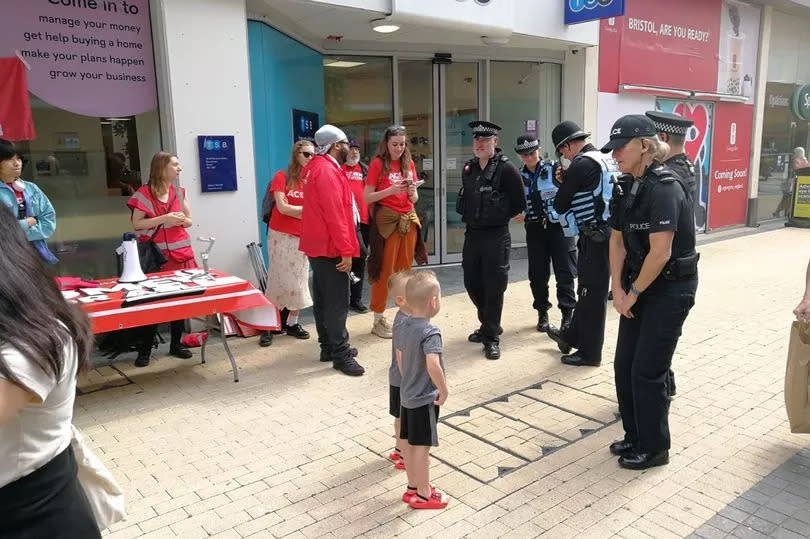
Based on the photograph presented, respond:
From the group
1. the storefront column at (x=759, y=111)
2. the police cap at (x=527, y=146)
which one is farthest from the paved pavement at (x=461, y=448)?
the storefront column at (x=759, y=111)

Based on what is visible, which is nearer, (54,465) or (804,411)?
(54,465)

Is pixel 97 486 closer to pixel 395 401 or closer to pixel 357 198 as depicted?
pixel 395 401

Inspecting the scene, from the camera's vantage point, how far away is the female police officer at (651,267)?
3113mm

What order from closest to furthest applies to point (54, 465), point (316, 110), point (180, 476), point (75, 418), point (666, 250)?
1. point (54, 465)
2. point (666, 250)
3. point (180, 476)
4. point (75, 418)
5. point (316, 110)

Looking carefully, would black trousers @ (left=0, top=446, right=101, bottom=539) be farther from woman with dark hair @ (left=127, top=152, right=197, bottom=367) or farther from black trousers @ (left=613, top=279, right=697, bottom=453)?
woman with dark hair @ (left=127, top=152, right=197, bottom=367)

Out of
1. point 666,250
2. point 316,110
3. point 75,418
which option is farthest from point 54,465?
point 316,110

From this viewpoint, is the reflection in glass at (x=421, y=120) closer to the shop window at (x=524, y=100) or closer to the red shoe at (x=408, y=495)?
the shop window at (x=524, y=100)

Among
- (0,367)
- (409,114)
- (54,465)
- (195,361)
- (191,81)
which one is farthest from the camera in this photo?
(409,114)

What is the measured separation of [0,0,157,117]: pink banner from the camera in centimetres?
526

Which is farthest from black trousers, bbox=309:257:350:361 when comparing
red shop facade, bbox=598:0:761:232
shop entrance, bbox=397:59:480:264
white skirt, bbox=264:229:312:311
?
red shop facade, bbox=598:0:761:232

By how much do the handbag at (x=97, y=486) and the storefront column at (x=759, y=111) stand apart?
559 inches

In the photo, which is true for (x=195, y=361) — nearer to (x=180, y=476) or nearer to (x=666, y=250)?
(x=180, y=476)

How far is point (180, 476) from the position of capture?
11.3 ft

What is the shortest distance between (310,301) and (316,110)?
126 inches
